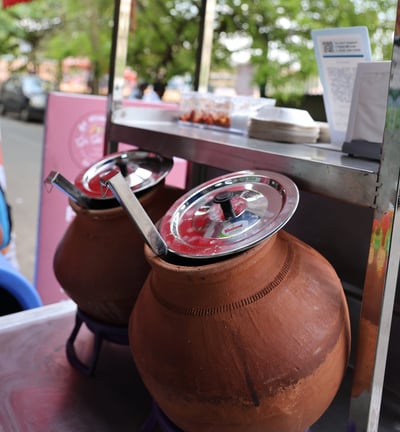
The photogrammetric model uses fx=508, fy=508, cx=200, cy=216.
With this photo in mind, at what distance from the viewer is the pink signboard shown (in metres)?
2.88

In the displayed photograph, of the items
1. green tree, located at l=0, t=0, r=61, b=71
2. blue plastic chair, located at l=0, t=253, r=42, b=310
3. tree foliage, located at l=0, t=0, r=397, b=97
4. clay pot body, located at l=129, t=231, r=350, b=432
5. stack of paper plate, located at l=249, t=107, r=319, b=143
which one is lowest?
blue plastic chair, located at l=0, t=253, r=42, b=310

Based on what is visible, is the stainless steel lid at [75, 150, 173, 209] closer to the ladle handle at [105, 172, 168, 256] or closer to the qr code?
the ladle handle at [105, 172, 168, 256]

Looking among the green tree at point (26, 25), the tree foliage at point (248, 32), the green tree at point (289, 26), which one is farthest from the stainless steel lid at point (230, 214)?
the green tree at point (26, 25)

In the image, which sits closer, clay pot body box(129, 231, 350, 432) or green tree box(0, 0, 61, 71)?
clay pot body box(129, 231, 350, 432)

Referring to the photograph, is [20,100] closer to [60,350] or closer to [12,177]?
[12,177]

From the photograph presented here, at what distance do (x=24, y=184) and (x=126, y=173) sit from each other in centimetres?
591

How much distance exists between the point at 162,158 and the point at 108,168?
145mm

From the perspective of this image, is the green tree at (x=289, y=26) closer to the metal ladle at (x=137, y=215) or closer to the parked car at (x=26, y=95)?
the metal ladle at (x=137, y=215)

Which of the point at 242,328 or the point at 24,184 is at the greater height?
the point at 242,328

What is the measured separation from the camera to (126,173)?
1276 mm

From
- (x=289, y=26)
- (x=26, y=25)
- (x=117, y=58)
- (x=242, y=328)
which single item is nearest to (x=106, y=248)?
(x=242, y=328)

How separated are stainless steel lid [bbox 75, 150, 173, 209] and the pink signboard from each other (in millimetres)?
1486

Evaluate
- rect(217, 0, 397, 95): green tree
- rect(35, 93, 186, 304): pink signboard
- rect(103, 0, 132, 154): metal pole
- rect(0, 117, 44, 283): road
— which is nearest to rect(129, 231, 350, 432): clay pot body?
rect(103, 0, 132, 154): metal pole

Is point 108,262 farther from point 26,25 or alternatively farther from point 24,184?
point 26,25
